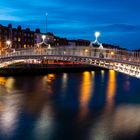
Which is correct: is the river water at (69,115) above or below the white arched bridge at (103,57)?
below

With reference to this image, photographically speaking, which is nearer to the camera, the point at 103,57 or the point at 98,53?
the point at 103,57

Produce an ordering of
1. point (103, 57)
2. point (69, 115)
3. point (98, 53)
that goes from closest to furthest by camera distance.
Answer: point (69, 115), point (103, 57), point (98, 53)

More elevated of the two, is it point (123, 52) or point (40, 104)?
point (123, 52)

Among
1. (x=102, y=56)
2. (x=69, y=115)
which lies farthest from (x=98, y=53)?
(x=69, y=115)

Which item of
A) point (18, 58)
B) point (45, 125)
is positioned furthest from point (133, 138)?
point (18, 58)

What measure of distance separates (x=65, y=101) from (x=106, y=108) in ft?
14.8

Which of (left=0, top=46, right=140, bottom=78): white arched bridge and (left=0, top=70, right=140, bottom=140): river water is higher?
(left=0, top=46, right=140, bottom=78): white arched bridge

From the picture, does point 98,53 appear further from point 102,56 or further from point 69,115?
point 69,115

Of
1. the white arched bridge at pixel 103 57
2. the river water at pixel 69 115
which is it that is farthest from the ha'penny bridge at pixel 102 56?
the river water at pixel 69 115

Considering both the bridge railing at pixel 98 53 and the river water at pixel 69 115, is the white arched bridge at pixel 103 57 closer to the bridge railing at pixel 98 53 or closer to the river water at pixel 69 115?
the bridge railing at pixel 98 53

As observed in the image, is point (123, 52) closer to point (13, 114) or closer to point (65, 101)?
point (65, 101)

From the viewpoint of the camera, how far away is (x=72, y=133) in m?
19.6

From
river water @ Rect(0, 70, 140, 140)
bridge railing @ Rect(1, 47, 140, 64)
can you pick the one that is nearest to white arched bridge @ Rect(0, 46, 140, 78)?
bridge railing @ Rect(1, 47, 140, 64)

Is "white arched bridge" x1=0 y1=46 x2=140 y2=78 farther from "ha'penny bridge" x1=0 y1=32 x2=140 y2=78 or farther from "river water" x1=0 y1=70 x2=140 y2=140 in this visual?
"river water" x1=0 y1=70 x2=140 y2=140
